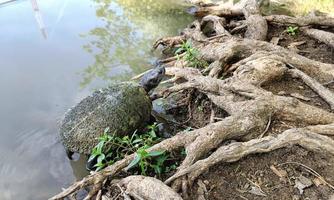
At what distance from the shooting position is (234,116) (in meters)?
3.27

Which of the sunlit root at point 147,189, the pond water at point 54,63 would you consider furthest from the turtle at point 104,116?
the sunlit root at point 147,189

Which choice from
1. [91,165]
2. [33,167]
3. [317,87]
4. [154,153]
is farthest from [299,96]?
[33,167]

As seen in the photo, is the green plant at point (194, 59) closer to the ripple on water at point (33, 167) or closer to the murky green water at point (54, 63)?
the murky green water at point (54, 63)

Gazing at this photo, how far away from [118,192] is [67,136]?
1.21 metres

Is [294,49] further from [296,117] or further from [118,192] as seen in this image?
[118,192]

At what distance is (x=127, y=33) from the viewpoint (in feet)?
22.9

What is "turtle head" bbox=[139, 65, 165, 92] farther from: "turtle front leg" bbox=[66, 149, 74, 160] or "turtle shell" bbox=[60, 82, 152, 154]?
"turtle front leg" bbox=[66, 149, 74, 160]

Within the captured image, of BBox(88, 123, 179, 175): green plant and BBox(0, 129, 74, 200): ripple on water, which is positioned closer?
BBox(88, 123, 179, 175): green plant

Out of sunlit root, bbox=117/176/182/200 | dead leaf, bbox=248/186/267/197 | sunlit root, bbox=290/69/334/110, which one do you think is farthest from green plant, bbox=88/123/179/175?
sunlit root, bbox=290/69/334/110

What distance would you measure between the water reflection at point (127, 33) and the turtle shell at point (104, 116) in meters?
1.37

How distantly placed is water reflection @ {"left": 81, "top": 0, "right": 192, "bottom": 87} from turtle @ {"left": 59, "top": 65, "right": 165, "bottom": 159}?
4.49 feet

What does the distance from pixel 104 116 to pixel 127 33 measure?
338 cm

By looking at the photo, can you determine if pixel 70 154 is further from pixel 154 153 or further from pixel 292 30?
pixel 292 30

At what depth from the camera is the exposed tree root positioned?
281 cm
